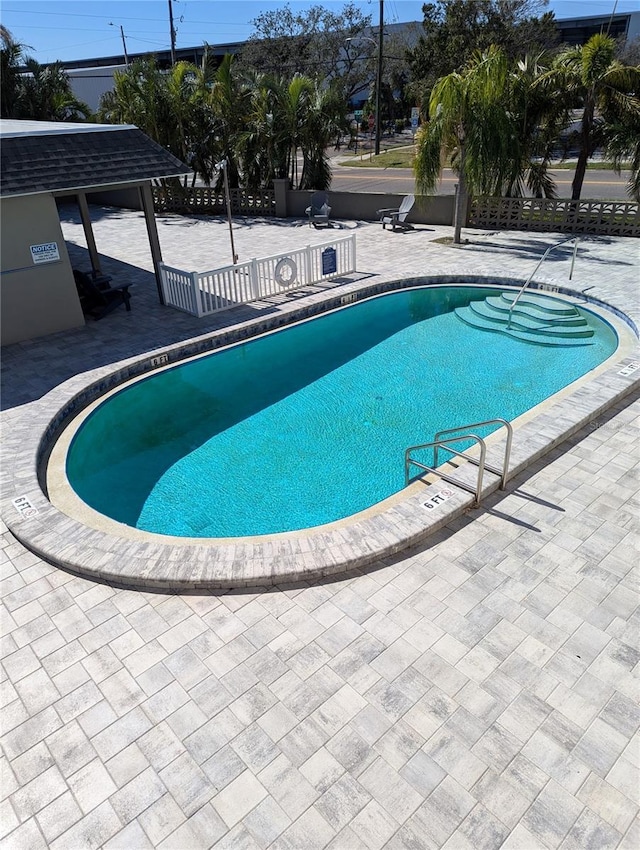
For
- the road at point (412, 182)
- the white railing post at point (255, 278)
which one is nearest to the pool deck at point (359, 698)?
the white railing post at point (255, 278)

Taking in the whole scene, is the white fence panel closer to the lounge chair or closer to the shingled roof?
the lounge chair

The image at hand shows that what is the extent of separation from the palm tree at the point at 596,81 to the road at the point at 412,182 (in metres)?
8.68

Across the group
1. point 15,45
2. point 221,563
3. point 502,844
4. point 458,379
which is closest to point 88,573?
point 221,563

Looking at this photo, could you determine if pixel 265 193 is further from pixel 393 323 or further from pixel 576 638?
pixel 576 638

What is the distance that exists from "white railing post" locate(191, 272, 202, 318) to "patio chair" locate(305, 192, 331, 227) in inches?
375

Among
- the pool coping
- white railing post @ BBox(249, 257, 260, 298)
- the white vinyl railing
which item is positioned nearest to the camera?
the pool coping

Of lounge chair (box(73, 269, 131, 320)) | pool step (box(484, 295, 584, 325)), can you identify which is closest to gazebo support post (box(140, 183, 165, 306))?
lounge chair (box(73, 269, 131, 320))

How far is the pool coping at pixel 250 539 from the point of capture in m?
5.39

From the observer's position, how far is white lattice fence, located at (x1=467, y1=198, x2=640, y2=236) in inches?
684

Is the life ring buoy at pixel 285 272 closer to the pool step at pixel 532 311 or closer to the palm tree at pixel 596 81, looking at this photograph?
the pool step at pixel 532 311

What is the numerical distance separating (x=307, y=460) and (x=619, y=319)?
7.79 metres

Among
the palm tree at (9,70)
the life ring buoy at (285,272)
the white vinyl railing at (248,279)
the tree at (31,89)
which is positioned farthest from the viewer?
the tree at (31,89)

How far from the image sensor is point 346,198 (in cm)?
2150

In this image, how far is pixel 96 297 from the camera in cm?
1243
